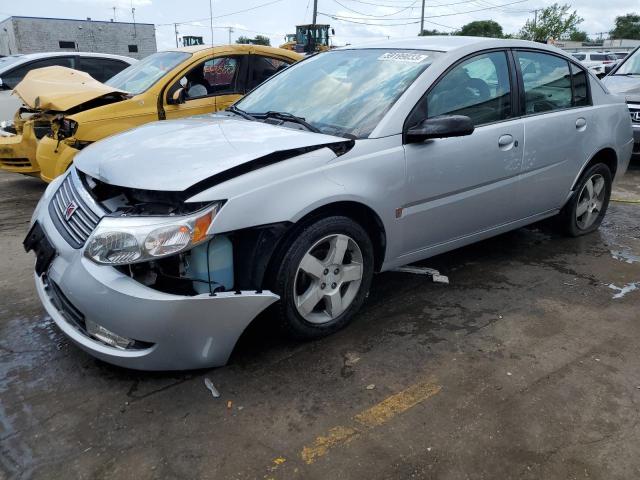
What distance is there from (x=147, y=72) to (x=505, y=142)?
4.32 meters

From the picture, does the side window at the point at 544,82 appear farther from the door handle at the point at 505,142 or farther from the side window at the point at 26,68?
the side window at the point at 26,68

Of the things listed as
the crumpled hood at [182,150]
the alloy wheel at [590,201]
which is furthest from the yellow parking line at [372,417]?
the alloy wheel at [590,201]

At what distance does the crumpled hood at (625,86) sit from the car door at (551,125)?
388cm

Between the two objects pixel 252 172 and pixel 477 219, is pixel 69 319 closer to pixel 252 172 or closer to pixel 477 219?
pixel 252 172

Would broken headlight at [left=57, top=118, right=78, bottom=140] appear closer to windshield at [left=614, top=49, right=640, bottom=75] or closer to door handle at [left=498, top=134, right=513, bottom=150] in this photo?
door handle at [left=498, top=134, right=513, bottom=150]

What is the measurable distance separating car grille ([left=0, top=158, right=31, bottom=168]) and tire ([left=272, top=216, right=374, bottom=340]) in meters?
4.61

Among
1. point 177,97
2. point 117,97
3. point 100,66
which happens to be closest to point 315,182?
point 177,97

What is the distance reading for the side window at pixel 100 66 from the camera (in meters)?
8.04

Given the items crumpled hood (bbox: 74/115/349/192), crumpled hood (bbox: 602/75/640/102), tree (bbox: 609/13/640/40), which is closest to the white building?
crumpled hood (bbox: 602/75/640/102)

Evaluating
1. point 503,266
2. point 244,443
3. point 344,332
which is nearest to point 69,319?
point 244,443

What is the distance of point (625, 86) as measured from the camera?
25.7ft

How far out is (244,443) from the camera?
2.25 metres

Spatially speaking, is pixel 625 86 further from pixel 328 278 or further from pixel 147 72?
pixel 328 278

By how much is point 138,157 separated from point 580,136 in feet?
11.0
